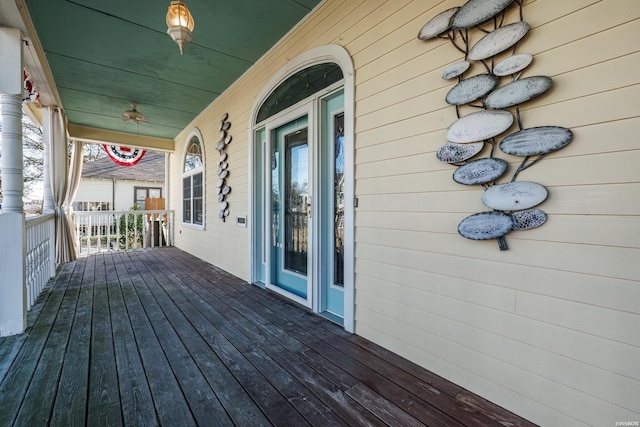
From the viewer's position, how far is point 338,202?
8.19 feet

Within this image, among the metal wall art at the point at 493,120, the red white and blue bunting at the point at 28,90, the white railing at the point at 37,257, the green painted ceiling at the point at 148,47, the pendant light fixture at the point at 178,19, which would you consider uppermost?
the green painted ceiling at the point at 148,47

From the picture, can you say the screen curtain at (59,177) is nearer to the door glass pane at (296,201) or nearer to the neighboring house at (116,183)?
the door glass pane at (296,201)

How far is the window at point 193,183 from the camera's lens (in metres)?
5.49

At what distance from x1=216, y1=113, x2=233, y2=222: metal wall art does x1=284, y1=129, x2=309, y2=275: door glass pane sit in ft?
4.89

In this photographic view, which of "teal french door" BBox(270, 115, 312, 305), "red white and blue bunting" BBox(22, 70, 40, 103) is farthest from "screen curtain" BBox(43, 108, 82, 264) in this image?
"teal french door" BBox(270, 115, 312, 305)

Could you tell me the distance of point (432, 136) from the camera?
1692mm

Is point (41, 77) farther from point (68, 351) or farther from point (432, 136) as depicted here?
point (432, 136)

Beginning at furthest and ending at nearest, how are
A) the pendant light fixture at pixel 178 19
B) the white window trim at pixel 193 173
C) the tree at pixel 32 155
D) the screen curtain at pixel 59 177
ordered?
the tree at pixel 32 155
the white window trim at pixel 193 173
the screen curtain at pixel 59 177
the pendant light fixture at pixel 178 19

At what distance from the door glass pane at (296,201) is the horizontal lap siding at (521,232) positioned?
2.79 feet

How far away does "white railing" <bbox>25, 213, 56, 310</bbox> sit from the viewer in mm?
2809

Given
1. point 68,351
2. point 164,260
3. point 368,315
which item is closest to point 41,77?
point 164,260

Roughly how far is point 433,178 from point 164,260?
511cm

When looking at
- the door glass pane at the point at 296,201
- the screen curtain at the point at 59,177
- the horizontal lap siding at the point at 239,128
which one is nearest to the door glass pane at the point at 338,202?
the door glass pane at the point at 296,201

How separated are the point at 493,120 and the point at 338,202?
4.42ft
